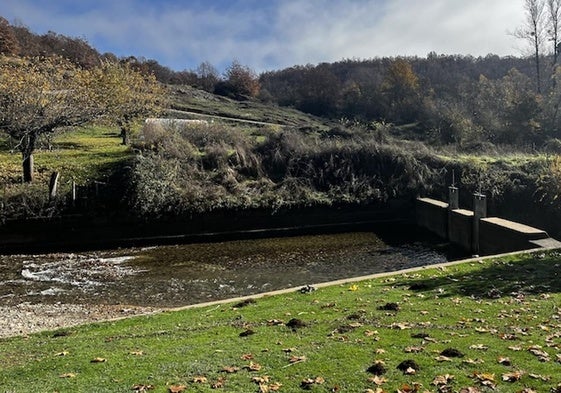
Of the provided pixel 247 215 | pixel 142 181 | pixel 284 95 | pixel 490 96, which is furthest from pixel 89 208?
pixel 284 95

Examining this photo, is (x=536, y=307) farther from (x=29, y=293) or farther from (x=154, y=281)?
(x=29, y=293)

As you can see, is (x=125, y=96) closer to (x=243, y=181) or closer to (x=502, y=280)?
(x=243, y=181)

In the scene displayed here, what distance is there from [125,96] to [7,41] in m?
35.0

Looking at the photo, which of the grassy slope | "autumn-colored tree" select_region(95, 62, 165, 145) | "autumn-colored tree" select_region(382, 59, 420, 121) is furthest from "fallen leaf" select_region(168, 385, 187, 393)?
"autumn-colored tree" select_region(382, 59, 420, 121)

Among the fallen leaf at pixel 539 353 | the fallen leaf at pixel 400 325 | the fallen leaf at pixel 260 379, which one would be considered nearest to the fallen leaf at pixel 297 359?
the fallen leaf at pixel 260 379

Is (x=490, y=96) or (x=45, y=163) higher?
(x=490, y=96)

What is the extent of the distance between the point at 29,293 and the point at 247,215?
44.9ft

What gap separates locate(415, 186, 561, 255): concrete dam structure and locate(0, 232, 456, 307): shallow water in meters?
1.40

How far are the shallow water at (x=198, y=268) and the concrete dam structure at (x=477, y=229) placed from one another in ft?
4.59

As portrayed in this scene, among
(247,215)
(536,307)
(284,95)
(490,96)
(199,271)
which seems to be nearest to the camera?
(536,307)

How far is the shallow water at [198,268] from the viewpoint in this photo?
16125 mm

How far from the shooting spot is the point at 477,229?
75.4 feet

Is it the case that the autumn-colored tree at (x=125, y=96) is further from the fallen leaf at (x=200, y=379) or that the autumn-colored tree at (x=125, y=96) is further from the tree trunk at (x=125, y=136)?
the fallen leaf at (x=200, y=379)

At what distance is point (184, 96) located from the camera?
63750mm
